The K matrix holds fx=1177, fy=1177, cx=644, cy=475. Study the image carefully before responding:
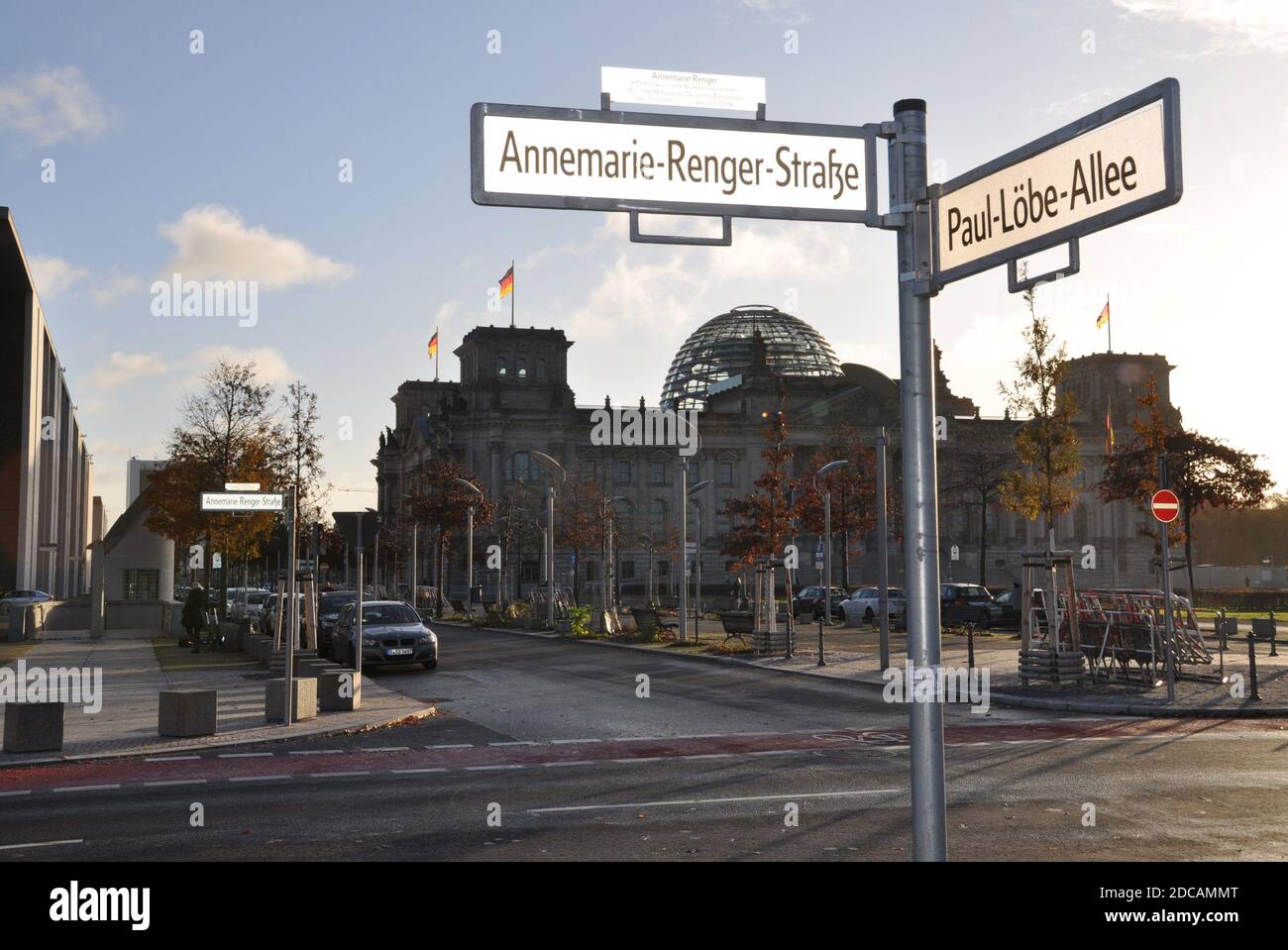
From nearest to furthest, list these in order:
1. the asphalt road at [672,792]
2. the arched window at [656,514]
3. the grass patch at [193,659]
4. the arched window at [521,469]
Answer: the asphalt road at [672,792] → the grass patch at [193,659] → the arched window at [521,469] → the arched window at [656,514]

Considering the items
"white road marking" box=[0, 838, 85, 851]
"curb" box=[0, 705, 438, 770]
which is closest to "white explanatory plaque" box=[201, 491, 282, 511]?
"curb" box=[0, 705, 438, 770]

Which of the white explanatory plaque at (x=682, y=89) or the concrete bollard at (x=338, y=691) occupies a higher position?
the white explanatory plaque at (x=682, y=89)

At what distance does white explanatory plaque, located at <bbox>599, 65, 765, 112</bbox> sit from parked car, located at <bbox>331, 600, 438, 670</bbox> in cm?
2364

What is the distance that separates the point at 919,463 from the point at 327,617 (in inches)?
1249

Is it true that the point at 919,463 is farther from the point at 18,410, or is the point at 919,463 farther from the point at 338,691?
the point at 18,410

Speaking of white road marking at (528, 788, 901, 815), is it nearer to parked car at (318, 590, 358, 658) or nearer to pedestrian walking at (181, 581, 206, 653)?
parked car at (318, 590, 358, 658)

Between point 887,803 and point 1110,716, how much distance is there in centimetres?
949

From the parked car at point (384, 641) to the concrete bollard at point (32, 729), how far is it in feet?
39.4

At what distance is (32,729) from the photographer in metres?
14.6

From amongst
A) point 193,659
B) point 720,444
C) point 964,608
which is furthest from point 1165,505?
point 720,444

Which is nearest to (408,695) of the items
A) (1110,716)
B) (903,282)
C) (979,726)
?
(979,726)

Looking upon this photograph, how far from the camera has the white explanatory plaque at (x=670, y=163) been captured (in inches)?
177

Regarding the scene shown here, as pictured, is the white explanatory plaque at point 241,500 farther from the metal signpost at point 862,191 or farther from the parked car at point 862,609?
the parked car at point 862,609

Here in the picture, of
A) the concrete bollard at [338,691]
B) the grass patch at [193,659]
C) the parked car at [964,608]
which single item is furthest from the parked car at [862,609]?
the concrete bollard at [338,691]
